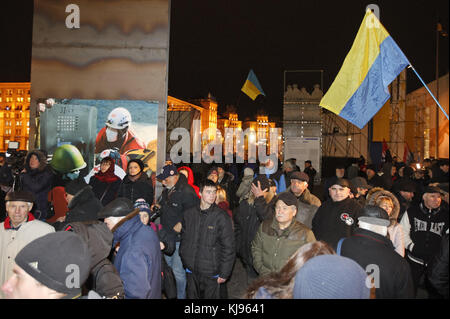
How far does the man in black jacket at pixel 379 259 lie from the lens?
131 inches

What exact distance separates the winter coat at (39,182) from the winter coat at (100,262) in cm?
408

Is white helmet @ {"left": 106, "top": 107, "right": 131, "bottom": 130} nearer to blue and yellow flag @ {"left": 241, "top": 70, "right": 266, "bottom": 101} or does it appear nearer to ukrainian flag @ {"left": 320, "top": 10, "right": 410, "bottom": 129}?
ukrainian flag @ {"left": 320, "top": 10, "right": 410, "bottom": 129}

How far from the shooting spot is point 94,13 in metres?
8.38

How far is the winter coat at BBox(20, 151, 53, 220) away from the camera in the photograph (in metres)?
6.69

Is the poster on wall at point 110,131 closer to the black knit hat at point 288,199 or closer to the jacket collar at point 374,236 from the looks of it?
the black knit hat at point 288,199

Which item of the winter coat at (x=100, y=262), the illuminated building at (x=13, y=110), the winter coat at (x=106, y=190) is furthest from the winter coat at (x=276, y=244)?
the illuminated building at (x=13, y=110)

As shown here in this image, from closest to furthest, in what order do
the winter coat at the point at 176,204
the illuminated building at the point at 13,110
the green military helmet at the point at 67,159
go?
the winter coat at the point at 176,204 → the green military helmet at the point at 67,159 → the illuminated building at the point at 13,110

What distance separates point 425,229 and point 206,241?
3.19 metres

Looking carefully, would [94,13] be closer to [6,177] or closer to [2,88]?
[6,177]

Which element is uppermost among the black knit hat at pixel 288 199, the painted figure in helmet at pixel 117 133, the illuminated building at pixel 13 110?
the illuminated building at pixel 13 110

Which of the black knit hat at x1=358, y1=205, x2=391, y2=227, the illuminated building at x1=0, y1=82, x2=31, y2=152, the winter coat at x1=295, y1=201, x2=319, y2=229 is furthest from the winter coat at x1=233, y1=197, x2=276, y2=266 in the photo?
the illuminated building at x1=0, y1=82, x2=31, y2=152

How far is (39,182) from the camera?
6730 mm

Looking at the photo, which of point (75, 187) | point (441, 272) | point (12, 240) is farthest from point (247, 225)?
point (12, 240)
